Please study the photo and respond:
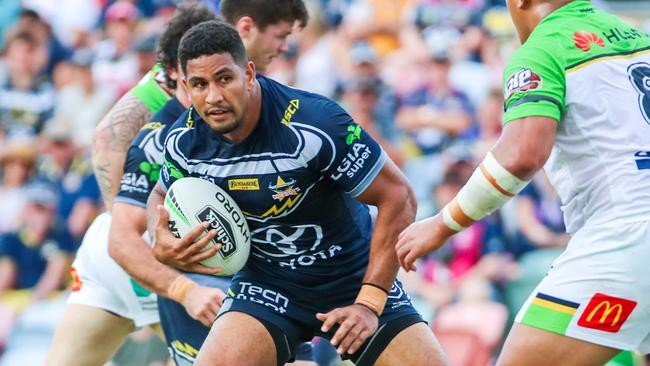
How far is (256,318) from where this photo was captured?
5512 millimetres

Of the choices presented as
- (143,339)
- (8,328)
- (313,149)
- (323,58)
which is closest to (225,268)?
(313,149)

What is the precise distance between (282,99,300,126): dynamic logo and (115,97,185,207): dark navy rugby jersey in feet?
3.46

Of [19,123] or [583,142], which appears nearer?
[583,142]

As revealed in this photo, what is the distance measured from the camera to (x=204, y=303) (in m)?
5.74

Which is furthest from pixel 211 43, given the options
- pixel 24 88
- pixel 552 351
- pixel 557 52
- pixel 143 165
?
pixel 24 88

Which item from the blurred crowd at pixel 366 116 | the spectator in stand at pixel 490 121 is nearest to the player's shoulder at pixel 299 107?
the blurred crowd at pixel 366 116

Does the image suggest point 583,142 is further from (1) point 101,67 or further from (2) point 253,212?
(1) point 101,67

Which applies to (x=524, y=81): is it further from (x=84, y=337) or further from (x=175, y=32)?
(x=84, y=337)

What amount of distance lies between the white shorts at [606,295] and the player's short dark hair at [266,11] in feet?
9.54

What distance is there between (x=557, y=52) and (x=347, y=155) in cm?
114

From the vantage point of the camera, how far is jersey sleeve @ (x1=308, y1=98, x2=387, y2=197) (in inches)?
213

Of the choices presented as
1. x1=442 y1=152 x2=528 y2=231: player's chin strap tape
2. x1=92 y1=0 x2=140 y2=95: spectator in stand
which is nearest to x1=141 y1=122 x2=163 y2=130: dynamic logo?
x1=442 y1=152 x2=528 y2=231: player's chin strap tape

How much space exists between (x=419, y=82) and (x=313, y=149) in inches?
260

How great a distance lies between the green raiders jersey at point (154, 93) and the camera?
22.9 feet
